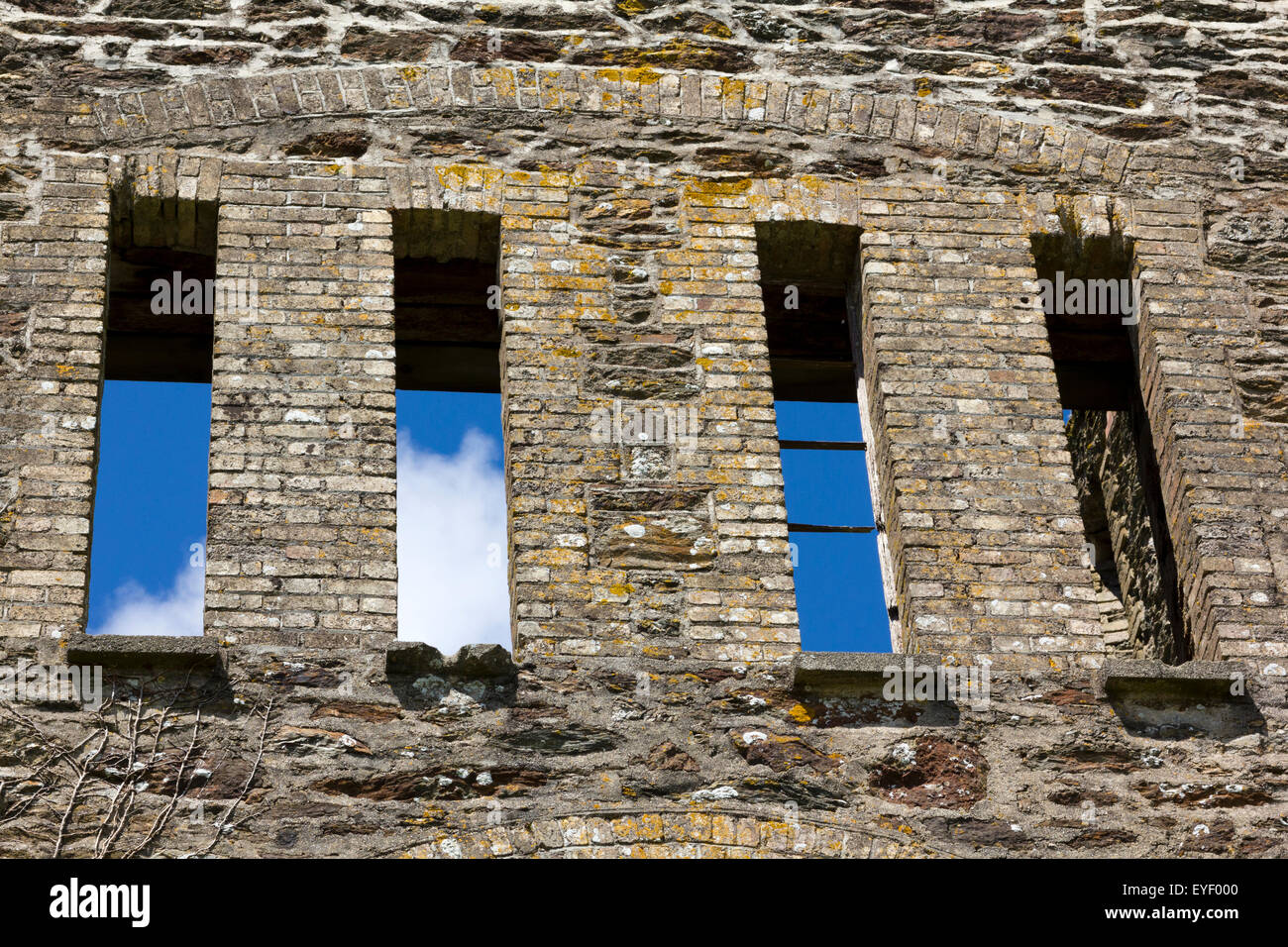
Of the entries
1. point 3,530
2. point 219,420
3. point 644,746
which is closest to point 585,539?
point 644,746

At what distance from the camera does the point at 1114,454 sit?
38.7 feet

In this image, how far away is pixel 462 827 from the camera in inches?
315
